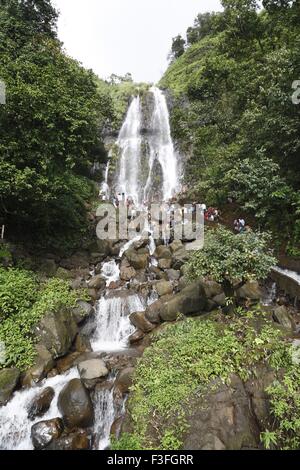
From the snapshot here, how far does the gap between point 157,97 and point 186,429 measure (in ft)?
114

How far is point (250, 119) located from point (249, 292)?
37.2ft

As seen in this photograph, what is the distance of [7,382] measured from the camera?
885cm

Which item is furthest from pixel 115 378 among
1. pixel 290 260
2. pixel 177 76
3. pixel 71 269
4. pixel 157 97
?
pixel 177 76

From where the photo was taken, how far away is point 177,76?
1654 inches

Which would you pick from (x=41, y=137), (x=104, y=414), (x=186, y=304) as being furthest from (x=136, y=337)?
(x=41, y=137)

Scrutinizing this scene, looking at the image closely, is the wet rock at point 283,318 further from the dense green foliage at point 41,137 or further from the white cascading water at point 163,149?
the white cascading water at point 163,149

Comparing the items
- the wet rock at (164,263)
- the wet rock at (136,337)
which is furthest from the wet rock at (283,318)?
the wet rock at (164,263)

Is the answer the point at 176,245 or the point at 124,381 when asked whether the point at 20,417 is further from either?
the point at 176,245

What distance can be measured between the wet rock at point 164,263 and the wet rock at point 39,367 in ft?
24.1

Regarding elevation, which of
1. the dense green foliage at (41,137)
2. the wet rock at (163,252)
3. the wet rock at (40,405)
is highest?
the dense green foliage at (41,137)

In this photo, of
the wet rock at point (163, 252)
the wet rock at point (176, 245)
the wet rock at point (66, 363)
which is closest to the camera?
the wet rock at point (66, 363)

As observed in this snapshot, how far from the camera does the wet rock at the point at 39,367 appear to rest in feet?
30.0

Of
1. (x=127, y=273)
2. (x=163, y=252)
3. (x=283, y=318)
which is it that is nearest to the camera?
(x=283, y=318)
